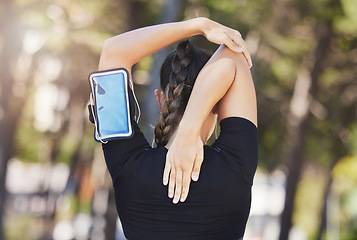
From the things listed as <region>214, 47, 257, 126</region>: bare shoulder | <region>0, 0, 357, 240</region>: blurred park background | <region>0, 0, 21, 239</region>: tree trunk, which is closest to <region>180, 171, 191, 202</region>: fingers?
<region>214, 47, 257, 126</region>: bare shoulder

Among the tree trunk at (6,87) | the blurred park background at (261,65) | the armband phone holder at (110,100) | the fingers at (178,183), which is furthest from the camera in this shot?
the blurred park background at (261,65)

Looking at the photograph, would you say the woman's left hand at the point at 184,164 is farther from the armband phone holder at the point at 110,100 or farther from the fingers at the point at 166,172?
the armband phone holder at the point at 110,100

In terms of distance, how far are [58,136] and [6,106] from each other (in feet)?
45.3

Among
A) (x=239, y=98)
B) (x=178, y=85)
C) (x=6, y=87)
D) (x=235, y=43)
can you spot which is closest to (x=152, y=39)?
(x=178, y=85)

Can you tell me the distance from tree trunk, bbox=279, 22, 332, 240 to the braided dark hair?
12.9m

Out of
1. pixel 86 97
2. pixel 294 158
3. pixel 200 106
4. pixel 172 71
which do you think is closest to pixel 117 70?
pixel 172 71

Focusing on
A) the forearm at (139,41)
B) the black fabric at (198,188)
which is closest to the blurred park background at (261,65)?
the forearm at (139,41)

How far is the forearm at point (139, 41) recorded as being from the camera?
7.13 feet

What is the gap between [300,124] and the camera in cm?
1473

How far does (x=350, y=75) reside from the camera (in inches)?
613

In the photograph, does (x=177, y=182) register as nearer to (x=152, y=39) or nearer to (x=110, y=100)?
(x=110, y=100)

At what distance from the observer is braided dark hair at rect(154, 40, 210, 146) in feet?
7.02

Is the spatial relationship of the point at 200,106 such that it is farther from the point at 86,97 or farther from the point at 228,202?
the point at 86,97

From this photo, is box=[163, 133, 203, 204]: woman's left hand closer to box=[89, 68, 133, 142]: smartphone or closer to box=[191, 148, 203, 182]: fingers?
box=[191, 148, 203, 182]: fingers
